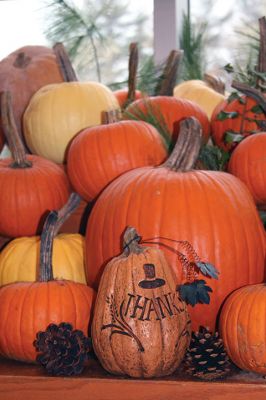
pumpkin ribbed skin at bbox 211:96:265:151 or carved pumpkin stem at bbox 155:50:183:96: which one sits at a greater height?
carved pumpkin stem at bbox 155:50:183:96

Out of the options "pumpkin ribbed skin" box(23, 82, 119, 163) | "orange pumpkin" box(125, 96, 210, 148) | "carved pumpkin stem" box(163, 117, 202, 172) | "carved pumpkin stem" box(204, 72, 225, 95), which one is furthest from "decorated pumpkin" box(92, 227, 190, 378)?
"carved pumpkin stem" box(204, 72, 225, 95)

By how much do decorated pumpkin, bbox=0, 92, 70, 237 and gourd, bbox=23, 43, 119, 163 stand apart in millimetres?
129

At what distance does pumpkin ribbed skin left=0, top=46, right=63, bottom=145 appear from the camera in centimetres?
176

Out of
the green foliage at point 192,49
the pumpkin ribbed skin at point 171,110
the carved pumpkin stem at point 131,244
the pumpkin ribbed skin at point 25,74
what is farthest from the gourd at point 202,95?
the carved pumpkin stem at point 131,244

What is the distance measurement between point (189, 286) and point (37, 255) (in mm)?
404

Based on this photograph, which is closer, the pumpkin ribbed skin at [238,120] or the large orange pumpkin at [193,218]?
the large orange pumpkin at [193,218]

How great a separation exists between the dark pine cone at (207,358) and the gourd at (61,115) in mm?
737

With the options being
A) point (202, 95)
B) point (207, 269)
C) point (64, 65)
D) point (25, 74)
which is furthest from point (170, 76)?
point (207, 269)

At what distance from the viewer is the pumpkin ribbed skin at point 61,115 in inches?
62.1

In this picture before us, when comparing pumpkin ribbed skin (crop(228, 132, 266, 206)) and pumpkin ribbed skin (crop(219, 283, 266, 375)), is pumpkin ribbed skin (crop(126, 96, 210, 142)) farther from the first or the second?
pumpkin ribbed skin (crop(219, 283, 266, 375))

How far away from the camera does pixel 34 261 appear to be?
1264 millimetres

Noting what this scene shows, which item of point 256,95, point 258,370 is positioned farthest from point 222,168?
point 258,370

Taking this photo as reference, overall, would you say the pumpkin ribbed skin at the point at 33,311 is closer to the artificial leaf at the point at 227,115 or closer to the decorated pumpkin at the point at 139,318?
the decorated pumpkin at the point at 139,318

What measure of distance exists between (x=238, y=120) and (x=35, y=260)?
54cm
